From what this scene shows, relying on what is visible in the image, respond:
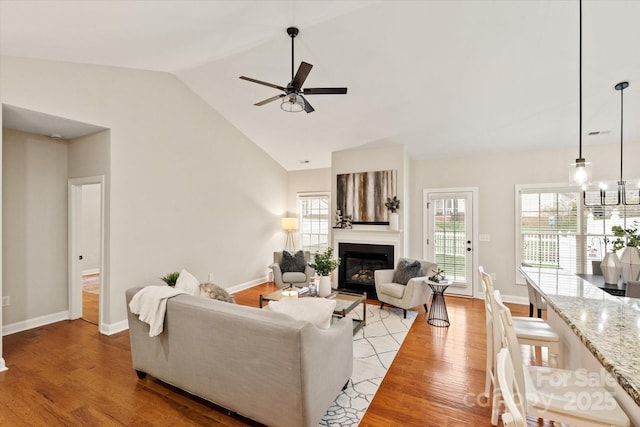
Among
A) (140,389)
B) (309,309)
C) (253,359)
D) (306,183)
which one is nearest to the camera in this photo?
(253,359)

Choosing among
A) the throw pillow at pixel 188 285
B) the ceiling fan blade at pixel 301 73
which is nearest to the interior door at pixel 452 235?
the ceiling fan blade at pixel 301 73

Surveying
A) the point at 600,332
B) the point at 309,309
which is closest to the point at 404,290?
the point at 309,309

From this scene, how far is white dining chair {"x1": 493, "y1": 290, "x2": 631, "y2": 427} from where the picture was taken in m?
1.15

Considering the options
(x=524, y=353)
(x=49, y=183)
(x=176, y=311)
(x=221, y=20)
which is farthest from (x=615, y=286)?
(x=49, y=183)

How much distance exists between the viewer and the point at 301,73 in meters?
2.57

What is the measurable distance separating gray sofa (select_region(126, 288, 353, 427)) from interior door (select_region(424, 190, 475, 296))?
366cm

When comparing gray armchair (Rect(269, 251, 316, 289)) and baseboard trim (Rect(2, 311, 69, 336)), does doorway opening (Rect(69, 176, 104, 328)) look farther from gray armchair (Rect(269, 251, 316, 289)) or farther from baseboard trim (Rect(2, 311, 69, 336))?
gray armchair (Rect(269, 251, 316, 289))

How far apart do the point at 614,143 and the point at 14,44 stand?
7479mm

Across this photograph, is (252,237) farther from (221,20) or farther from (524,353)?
(524,353)

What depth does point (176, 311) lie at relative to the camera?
220cm

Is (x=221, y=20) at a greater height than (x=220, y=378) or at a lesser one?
greater

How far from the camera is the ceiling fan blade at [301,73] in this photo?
2.45 metres

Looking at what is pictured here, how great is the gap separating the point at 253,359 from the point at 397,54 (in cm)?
336

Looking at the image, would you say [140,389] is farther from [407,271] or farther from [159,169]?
[407,271]
